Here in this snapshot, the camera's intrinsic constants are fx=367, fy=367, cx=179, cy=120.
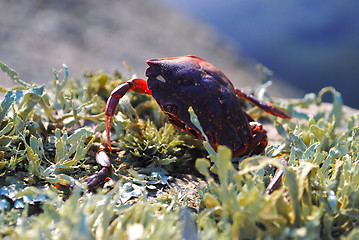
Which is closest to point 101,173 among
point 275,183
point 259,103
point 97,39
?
point 275,183

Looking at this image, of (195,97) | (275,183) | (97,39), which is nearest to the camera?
(275,183)

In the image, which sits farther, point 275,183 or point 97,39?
point 97,39

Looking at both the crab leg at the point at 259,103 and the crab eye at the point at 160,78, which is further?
the crab leg at the point at 259,103

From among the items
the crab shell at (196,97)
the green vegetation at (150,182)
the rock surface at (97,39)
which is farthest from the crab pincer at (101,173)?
the rock surface at (97,39)

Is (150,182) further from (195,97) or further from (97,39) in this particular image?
(97,39)

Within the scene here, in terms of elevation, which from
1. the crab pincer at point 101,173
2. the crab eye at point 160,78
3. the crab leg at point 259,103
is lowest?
the crab pincer at point 101,173

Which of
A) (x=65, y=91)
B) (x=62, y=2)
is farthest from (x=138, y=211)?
(x=62, y=2)

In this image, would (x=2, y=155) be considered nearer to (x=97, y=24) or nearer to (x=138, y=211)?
(x=138, y=211)

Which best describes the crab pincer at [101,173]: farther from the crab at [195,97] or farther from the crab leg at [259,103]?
the crab leg at [259,103]
